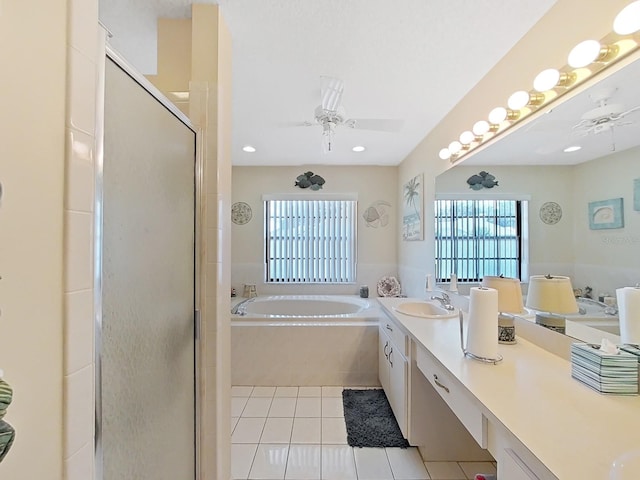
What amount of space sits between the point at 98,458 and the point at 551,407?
1298 millimetres

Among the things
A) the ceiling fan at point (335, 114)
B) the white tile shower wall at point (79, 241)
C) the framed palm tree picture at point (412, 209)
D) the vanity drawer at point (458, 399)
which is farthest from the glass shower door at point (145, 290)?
the framed palm tree picture at point (412, 209)

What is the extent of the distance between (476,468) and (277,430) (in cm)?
131

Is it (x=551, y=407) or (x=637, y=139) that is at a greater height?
(x=637, y=139)

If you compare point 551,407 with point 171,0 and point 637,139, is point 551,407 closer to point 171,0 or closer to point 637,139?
point 637,139

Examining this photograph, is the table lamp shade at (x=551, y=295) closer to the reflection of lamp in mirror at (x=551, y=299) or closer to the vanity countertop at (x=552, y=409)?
the reflection of lamp in mirror at (x=551, y=299)

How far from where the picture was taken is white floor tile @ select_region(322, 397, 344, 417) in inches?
91.1

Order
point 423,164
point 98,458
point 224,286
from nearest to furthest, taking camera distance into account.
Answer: point 98,458 → point 224,286 → point 423,164

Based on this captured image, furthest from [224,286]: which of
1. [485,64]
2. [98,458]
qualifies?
[485,64]

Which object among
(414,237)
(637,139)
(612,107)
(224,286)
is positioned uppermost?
(612,107)

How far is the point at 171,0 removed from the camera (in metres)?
1.28

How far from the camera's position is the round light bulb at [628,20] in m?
0.96

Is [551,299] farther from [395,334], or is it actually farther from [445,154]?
[445,154]

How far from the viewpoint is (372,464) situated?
1.81 m

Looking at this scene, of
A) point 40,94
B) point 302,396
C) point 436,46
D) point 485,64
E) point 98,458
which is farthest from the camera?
point 302,396
